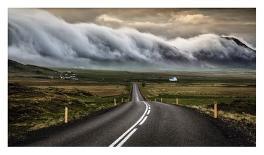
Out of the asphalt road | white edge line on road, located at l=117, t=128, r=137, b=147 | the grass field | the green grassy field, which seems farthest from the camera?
the grass field

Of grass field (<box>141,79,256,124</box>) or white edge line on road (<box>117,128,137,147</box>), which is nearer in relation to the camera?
white edge line on road (<box>117,128,137,147</box>)

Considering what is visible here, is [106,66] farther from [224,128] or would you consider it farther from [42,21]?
[224,128]

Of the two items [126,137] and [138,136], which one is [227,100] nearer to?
[138,136]

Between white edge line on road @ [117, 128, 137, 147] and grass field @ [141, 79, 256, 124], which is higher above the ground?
white edge line on road @ [117, 128, 137, 147]

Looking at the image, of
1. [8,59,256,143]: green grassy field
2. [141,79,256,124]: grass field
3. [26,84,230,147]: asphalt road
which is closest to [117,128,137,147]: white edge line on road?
[26,84,230,147]: asphalt road

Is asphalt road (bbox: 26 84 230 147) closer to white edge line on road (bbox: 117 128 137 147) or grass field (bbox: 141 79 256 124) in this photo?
white edge line on road (bbox: 117 128 137 147)

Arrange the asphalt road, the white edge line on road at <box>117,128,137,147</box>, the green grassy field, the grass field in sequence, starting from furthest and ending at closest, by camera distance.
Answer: the grass field, the green grassy field, the asphalt road, the white edge line on road at <box>117,128,137,147</box>
